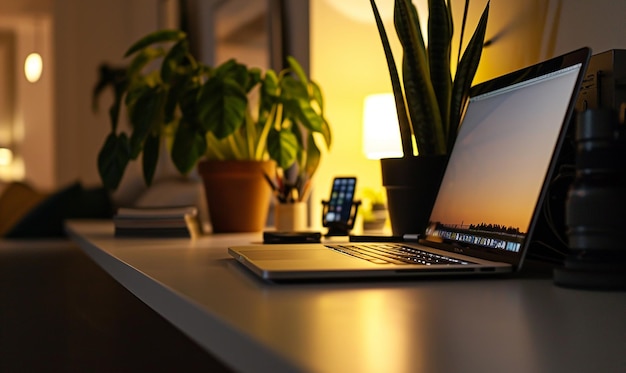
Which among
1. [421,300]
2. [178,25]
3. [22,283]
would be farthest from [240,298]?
[178,25]

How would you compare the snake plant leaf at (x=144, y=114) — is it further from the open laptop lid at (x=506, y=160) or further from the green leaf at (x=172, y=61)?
the open laptop lid at (x=506, y=160)

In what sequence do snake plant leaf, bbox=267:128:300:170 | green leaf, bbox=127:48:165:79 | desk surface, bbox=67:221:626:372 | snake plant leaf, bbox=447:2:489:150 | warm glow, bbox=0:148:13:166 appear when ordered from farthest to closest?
warm glow, bbox=0:148:13:166, green leaf, bbox=127:48:165:79, snake plant leaf, bbox=267:128:300:170, snake plant leaf, bbox=447:2:489:150, desk surface, bbox=67:221:626:372

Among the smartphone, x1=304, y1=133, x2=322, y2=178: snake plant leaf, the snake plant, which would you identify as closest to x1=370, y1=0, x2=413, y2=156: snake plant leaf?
the snake plant

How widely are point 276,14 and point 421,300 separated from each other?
1916 mm

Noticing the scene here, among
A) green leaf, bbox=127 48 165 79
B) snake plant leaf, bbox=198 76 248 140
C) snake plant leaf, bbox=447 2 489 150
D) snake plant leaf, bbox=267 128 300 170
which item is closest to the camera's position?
snake plant leaf, bbox=447 2 489 150

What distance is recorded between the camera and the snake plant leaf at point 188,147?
Answer: 1586 mm

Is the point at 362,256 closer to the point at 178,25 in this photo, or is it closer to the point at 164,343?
the point at 164,343

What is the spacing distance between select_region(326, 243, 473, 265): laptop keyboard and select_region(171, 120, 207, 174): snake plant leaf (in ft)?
2.03

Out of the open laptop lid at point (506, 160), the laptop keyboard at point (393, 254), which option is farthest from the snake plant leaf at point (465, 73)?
the laptop keyboard at point (393, 254)

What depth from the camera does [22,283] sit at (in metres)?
2.18

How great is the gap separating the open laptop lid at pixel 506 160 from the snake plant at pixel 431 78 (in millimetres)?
152

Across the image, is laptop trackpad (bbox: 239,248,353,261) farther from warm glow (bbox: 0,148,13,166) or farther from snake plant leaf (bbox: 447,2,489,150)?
warm glow (bbox: 0,148,13,166)

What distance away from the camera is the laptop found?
762 millimetres

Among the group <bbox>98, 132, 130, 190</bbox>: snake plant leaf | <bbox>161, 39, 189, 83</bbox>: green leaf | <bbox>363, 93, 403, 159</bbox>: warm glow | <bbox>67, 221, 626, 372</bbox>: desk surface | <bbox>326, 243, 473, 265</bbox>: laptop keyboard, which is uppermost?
<bbox>161, 39, 189, 83</bbox>: green leaf
